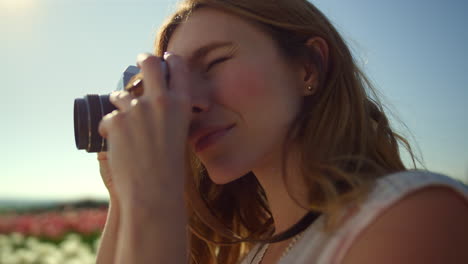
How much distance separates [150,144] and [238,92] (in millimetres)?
295

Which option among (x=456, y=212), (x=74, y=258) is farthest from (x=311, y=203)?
(x=74, y=258)

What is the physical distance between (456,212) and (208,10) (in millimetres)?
689

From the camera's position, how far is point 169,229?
27.8 inches

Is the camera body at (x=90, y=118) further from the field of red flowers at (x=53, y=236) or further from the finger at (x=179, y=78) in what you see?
the field of red flowers at (x=53, y=236)

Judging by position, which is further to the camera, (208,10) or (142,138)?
(208,10)

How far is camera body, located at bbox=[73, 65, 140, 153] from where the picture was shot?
3.07ft

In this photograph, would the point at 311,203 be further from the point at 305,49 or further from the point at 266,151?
the point at 305,49

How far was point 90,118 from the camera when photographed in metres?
0.94

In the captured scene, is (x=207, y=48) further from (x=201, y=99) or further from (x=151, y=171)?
(x=151, y=171)

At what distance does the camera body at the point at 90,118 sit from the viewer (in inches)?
36.9

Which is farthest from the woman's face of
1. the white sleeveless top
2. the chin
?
the white sleeveless top

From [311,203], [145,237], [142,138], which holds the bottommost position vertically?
[311,203]

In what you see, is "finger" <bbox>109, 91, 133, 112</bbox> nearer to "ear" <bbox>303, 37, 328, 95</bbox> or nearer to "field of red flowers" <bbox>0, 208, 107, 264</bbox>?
"ear" <bbox>303, 37, 328, 95</bbox>

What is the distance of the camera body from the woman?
142 millimetres
